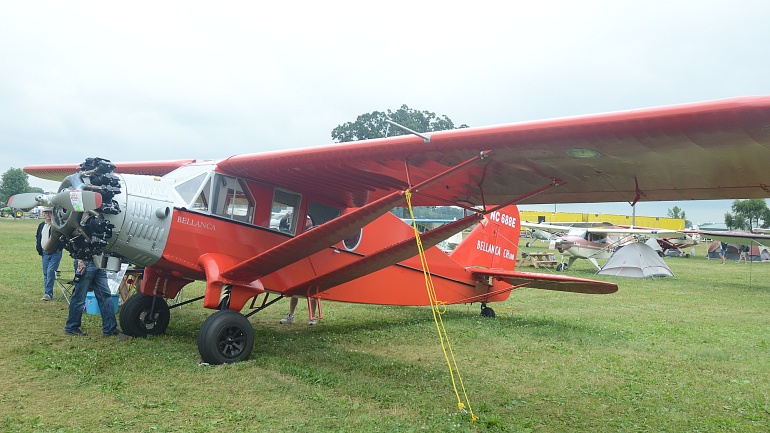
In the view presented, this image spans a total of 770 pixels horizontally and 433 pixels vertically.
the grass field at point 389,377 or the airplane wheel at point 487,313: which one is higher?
the airplane wheel at point 487,313

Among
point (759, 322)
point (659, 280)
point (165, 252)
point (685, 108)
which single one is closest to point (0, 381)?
point (165, 252)

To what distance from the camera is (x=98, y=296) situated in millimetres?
7418

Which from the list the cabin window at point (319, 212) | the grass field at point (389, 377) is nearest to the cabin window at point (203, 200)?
the cabin window at point (319, 212)

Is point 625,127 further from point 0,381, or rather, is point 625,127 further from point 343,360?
point 0,381

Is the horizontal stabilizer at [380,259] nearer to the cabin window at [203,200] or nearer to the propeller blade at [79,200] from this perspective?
the cabin window at [203,200]

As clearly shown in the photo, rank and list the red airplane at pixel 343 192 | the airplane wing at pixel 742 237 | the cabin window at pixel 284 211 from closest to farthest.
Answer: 1. the red airplane at pixel 343 192
2. the cabin window at pixel 284 211
3. the airplane wing at pixel 742 237

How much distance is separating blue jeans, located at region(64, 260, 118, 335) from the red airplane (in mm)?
272

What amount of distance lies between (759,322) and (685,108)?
9.05 metres

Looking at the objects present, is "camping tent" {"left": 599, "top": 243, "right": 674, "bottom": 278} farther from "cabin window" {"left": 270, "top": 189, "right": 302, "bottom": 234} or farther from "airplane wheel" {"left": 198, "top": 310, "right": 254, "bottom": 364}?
"airplane wheel" {"left": 198, "top": 310, "right": 254, "bottom": 364}

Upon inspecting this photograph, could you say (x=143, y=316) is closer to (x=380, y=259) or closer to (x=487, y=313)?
(x=380, y=259)

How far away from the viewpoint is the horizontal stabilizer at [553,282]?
28.7 ft

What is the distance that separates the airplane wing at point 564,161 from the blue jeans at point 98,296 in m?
2.42

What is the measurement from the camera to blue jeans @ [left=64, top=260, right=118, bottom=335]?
7.30 m

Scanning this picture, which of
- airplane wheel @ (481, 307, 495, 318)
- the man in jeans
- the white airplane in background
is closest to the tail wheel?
airplane wheel @ (481, 307, 495, 318)
